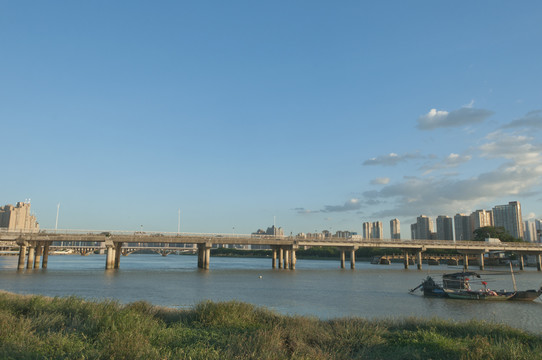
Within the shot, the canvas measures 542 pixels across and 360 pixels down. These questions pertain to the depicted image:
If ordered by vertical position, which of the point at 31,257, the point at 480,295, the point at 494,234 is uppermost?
the point at 494,234

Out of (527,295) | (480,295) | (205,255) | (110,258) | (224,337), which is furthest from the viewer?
(205,255)

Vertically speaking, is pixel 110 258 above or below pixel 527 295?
above

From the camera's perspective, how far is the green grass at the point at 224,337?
11508 millimetres

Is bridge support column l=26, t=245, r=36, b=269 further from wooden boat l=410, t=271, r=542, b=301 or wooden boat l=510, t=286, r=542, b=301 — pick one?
wooden boat l=510, t=286, r=542, b=301

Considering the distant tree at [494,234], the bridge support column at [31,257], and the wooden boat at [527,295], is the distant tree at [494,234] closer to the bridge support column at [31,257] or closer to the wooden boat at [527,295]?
the wooden boat at [527,295]

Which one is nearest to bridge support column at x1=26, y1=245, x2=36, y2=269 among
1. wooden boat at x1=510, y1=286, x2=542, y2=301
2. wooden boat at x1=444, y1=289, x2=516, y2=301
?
wooden boat at x1=444, y1=289, x2=516, y2=301

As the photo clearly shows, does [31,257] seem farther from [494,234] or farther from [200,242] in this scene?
[494,234]

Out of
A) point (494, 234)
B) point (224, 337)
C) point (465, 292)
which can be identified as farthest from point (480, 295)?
point (494, 234)

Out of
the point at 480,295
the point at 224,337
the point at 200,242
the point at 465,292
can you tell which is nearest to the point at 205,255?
the point at 200,242

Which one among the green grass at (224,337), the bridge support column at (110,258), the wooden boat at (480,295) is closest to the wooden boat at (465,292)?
the wooden boat at (480,295)

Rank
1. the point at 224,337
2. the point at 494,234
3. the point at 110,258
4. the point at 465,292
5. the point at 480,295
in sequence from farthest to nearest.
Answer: the point at 494,234 < the point at 110,258 < the point at 465,292 < the point at 480,295 < the point at 224,337

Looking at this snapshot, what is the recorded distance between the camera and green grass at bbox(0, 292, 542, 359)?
1151 centimetres

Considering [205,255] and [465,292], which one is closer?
[465,292]

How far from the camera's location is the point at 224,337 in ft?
50.1
